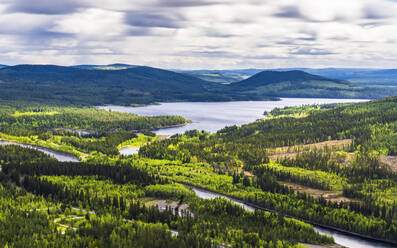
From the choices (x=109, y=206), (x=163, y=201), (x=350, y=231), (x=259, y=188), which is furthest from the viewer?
(x=259, y=188)

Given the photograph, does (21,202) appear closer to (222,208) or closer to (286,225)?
(222,208)

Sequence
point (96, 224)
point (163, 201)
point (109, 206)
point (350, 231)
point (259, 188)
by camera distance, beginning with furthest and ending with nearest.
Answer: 1. point (259, 188)
2. point (163, 201)
3. point (109, 206)
4. point (350, 231)
5. point (96, 224)

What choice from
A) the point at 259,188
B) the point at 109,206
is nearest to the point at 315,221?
the point at 259,188

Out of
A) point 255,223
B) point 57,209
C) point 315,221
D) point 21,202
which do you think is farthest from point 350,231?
point 21,202

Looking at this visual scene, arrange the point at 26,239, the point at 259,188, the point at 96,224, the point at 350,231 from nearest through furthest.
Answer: the point at 26,239
the point at 96,224
the point at 350,231
the point at 259,188

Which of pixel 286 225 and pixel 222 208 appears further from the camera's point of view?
pixel 222 208

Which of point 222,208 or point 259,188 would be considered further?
point 259,188

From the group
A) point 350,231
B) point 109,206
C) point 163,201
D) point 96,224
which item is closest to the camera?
point 96,224

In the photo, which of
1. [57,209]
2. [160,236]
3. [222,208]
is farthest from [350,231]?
[57,209]

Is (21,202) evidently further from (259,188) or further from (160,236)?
(259,188)
